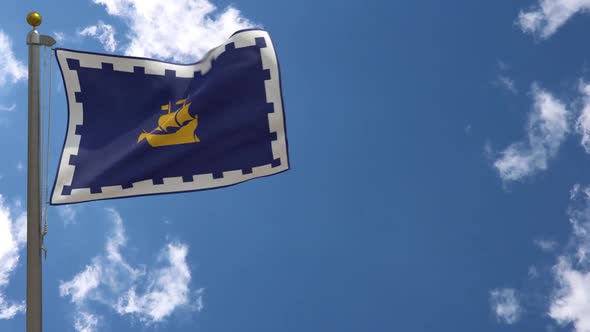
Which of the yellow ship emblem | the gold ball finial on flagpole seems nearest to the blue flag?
the yellow ship emblem

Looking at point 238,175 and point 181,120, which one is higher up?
point 181,120

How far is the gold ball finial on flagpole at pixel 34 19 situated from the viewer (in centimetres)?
946

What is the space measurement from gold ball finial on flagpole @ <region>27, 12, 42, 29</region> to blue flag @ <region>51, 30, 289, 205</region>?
0.54 metres

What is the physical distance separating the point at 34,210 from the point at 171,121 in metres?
2.43

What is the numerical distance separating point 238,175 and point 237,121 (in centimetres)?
85

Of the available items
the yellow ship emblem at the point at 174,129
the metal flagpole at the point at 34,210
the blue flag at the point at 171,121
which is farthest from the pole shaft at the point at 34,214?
the yellow ship emblem at the point at 174,129

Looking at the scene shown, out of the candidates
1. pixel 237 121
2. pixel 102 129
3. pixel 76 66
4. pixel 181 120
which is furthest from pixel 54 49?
pixel 237 121

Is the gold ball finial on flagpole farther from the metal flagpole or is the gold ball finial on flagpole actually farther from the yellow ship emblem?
the yellow ship emblem

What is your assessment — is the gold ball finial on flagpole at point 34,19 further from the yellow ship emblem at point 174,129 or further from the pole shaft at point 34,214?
the yellow ship emblem at point 174,129

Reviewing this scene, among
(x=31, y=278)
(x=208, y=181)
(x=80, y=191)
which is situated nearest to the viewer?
(x=31, y=278)

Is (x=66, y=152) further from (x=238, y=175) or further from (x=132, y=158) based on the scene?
(x=238, y=175)

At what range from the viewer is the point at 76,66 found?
10.0 metres

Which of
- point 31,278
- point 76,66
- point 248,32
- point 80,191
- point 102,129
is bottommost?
point 31,278

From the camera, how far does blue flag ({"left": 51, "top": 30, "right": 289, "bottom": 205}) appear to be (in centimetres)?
991
